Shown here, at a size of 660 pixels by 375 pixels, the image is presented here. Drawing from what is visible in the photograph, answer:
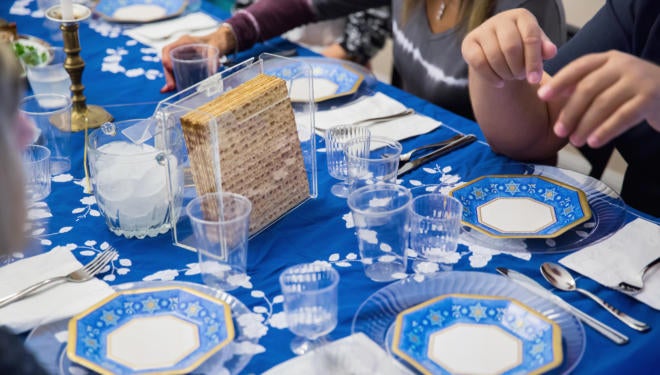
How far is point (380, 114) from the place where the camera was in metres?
1.54

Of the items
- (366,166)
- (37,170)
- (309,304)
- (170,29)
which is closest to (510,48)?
(366,166)

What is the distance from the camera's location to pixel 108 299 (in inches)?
38.6

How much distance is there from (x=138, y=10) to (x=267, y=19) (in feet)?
1.50

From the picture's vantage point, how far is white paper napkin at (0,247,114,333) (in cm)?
96

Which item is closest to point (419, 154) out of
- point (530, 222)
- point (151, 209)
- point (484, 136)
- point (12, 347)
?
point (484, 136)

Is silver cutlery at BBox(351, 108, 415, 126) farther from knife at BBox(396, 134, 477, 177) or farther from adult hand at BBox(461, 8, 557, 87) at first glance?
adult hand at BBox(461, 8, 557, 87)

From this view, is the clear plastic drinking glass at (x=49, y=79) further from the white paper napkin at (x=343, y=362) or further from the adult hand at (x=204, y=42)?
the white paper napkin at (x=343, y=362)

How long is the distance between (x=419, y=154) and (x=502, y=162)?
0.16 meters

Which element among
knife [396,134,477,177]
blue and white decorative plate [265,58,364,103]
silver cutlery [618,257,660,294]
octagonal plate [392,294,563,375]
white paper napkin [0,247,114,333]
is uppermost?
blue and white decorative plate [265,58,364,103]

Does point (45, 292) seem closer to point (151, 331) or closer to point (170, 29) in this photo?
point (151, 331)

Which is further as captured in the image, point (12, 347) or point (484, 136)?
point (484, 136)

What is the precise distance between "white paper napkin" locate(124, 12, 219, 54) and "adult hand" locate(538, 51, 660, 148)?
123 cm

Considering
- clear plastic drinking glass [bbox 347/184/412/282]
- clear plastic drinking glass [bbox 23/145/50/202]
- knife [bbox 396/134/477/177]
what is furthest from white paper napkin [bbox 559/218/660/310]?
clear plastic drinking glass [bbox 23/145/50/202]

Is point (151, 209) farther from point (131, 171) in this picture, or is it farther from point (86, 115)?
point (86, 115)
